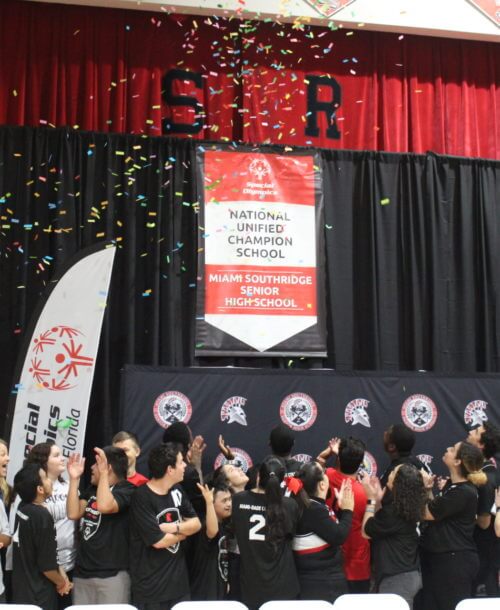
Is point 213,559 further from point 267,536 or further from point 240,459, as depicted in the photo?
point 240,459

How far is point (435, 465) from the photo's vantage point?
7.91 m

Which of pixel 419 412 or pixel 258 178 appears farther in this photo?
pixel 258 178

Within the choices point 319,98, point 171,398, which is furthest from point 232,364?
point 319,98

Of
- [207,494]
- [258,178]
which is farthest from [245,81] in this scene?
[207,494]

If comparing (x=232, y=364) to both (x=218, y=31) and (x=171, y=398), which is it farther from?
(x=218, y=31)

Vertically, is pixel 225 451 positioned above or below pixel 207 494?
above

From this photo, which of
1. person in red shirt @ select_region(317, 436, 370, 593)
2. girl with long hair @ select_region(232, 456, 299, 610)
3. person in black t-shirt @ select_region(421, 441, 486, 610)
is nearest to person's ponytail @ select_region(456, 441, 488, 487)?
person in black t-shirt @ select_region(421, 441, 486, 610)

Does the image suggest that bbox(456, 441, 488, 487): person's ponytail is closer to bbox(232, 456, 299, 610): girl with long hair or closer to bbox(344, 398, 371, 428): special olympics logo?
bbox(232, 456, 299, 610): girl with long hair

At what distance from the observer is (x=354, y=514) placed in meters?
Answer: 5.77

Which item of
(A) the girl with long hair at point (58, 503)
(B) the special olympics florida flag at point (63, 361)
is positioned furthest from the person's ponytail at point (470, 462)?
(B) the special olympics florida flag at point (63, 361)

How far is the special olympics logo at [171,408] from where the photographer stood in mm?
7504

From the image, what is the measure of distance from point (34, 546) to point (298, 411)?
331 centimetres

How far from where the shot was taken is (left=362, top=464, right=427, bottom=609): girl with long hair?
5.29 meters

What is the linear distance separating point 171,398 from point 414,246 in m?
3.46
